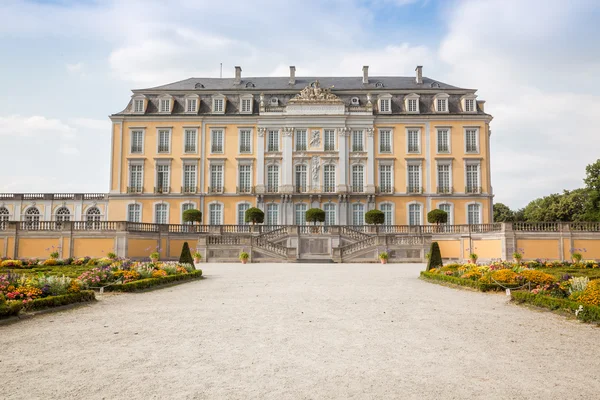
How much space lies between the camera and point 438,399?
191 inches

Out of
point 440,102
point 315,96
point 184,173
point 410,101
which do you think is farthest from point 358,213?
point 184,173

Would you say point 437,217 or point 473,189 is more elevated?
point 473,189

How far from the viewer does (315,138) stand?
42.2m

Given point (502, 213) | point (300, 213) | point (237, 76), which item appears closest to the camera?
point (300, 213)

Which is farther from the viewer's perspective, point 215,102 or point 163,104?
point 215,102

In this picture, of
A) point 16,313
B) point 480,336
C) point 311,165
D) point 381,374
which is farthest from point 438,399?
point 311,165

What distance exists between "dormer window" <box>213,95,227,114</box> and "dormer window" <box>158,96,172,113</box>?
3.70 meters

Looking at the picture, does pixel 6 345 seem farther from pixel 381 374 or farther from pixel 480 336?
pixel 480 336

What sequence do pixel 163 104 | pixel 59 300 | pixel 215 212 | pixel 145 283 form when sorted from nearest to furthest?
pixel 59 300
pixel 145 283
pixel 215 212
pixel 163 104

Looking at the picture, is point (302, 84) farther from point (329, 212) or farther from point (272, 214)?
Answer: point (272, 214)

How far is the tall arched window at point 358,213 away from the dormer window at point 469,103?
11.8 meters

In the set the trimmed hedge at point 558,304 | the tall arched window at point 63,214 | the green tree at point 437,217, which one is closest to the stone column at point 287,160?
the green tree at point 437,217

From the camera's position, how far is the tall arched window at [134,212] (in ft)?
136

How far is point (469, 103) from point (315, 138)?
1295 cm
